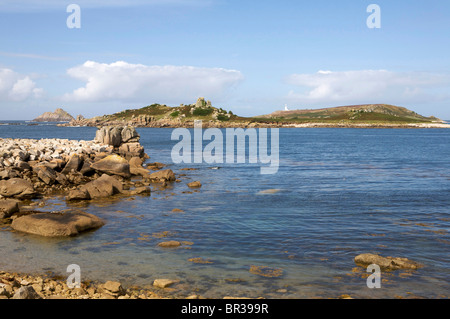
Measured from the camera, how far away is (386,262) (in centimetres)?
1502

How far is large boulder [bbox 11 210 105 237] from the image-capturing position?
61.8ft

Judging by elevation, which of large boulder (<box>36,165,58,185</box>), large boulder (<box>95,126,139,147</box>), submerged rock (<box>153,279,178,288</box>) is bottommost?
submerged rock (<box>153,279,178,288</box>)

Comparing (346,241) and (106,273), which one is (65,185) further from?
(346,241)

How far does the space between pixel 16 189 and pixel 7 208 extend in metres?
5.29

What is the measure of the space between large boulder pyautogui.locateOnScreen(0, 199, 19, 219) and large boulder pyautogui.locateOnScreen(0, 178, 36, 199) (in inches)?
182

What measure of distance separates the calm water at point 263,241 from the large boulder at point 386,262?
433mm

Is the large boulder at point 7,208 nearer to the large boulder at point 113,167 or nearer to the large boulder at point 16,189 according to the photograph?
the large boulder at point 16,189

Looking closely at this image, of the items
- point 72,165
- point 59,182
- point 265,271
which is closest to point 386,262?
point 265,271

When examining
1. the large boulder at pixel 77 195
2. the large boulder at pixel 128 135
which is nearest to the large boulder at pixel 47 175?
the large boulder at pixel 77 195

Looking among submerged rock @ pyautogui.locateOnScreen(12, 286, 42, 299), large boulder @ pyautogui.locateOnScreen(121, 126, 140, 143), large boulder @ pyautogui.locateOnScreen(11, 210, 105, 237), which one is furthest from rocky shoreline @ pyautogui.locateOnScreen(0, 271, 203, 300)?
large boulder @ pyautogui.locateOnScreen(121, 126, 140, 143)

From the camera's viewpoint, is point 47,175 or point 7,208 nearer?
point 7,208

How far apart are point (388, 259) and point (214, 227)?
9.03 meters

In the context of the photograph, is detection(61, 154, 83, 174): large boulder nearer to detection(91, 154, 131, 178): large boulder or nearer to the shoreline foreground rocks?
the shoreline foreground rocks

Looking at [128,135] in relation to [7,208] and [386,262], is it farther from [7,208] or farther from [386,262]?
[386,262]
